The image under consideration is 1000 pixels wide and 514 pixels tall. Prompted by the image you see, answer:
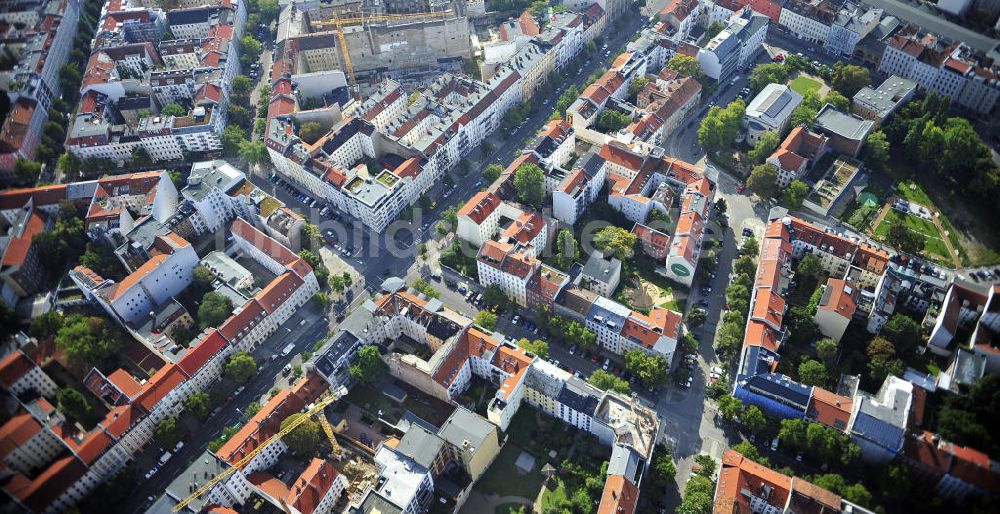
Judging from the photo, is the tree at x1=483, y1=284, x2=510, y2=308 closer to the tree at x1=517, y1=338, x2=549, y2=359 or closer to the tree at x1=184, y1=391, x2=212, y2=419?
the tree at x1=517, y1=338, x2=549, y2=359

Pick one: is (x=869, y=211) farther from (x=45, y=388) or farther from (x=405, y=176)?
(x=45, y=388)

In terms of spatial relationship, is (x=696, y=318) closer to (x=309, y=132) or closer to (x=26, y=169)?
(x=309, y=132)

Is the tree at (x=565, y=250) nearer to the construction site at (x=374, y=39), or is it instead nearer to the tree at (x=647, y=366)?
the tree at (x=647, y=366)

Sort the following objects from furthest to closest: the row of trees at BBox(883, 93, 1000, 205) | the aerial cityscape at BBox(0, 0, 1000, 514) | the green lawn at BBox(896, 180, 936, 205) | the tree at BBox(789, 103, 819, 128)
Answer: the tree at BBox(789, 103, 819, 128)
the green lawn at BBox(896, 180, 936, 205)
the row of trees at BBox(883, 93, 1000, 205)
the aerial cityscape at BBox(0, 0, 1000, 514)

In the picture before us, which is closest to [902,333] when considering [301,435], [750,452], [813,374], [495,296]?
[813,374]

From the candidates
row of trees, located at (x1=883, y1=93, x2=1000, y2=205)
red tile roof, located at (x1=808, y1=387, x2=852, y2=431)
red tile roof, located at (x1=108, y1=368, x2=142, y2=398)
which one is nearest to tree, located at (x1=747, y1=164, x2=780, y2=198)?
row of trees, located at (x1=883, y1=93, x2=1000, y2=205)
